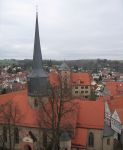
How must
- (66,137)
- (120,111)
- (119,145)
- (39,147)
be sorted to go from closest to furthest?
(66,137) < (39,147) < (119,145) < (120,111)

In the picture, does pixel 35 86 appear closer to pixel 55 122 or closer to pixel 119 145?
pixel 55 122

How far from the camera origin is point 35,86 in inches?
1359

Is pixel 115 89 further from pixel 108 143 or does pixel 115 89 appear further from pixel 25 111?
pixel 25 111

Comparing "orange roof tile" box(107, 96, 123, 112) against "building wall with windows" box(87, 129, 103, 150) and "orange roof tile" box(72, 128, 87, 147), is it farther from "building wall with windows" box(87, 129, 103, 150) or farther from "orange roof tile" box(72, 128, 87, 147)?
"orange roof tile" box(72, 128, 87, 147)

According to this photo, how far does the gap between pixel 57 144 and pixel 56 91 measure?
5.88 m

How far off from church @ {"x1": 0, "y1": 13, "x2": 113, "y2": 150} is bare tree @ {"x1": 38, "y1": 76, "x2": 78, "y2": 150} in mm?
121

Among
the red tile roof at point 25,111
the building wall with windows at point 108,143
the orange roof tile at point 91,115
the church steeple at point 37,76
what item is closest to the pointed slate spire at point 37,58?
the church steeple at point 37,76

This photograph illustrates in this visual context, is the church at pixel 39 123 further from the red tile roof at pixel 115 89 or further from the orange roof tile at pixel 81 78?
the orange roof tile at pixel 81 78

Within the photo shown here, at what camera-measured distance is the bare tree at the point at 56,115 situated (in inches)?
1287

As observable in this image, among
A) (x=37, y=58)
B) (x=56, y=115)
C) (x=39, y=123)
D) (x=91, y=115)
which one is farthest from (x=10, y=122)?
(x=91, y=115)

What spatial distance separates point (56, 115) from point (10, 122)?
577cm

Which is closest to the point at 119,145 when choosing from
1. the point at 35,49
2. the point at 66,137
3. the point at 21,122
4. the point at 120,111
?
the point at 120,111

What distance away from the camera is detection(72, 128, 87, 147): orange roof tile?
112ft

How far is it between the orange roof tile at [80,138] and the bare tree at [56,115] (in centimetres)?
107
